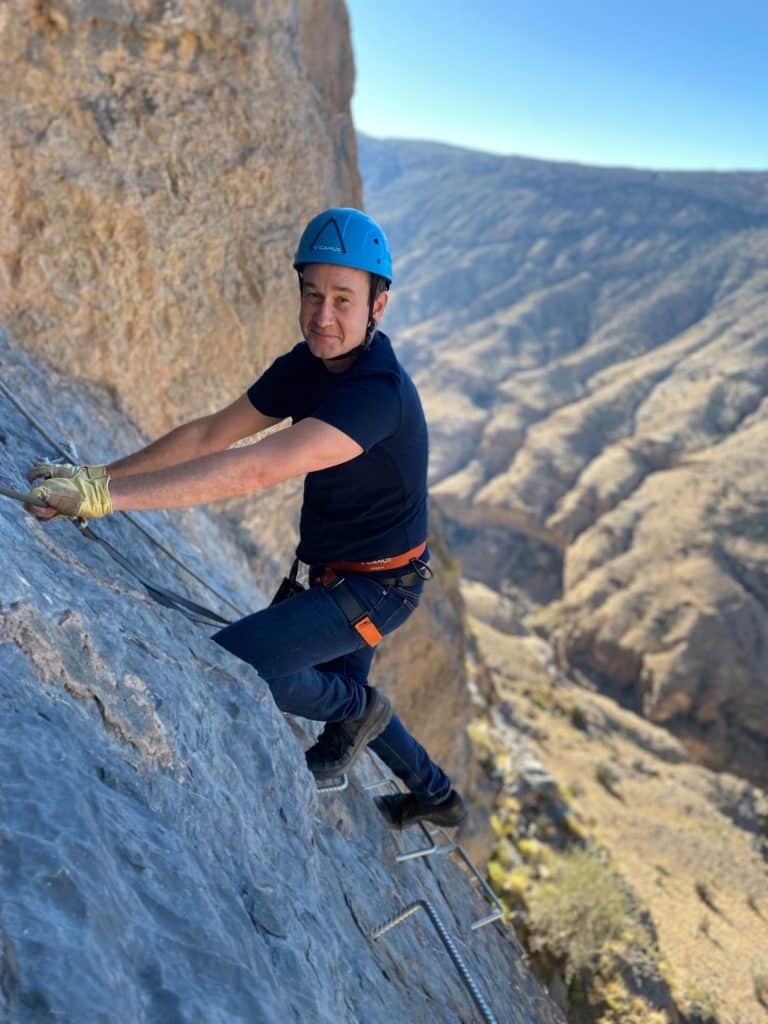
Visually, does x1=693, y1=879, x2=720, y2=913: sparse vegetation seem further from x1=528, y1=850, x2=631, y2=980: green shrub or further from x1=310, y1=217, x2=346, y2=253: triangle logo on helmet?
x1=310, y1=217, x2=346, y2=253: triangle logo on helmet

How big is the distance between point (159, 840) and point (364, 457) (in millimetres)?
1545

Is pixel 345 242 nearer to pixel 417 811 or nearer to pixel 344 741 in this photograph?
pixel 344 741

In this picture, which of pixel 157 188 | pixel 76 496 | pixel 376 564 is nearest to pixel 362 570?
pixel 376 564

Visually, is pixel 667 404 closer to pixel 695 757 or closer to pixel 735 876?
pixel 695 757

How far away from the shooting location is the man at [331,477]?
2.46m

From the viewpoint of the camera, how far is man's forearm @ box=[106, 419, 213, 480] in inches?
120

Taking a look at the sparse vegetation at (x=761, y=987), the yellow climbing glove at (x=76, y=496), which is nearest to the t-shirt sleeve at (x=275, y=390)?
the yellow climbing glove at (x=76, y=496)

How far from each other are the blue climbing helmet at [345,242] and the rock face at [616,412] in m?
26.4

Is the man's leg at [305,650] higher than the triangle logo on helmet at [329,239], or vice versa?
the triangle logo on helmet at [329,239]

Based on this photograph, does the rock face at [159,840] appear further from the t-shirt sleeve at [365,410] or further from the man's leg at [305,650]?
the t-shirt sleeve at [365,410]

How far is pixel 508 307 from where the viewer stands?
7119cm

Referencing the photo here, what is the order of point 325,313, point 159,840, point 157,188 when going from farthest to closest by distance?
point 157,188 < point 325,313 < point 159,840

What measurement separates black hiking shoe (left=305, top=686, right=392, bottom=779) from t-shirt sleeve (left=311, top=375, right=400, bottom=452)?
1.34m

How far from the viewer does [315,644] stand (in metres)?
2.99
